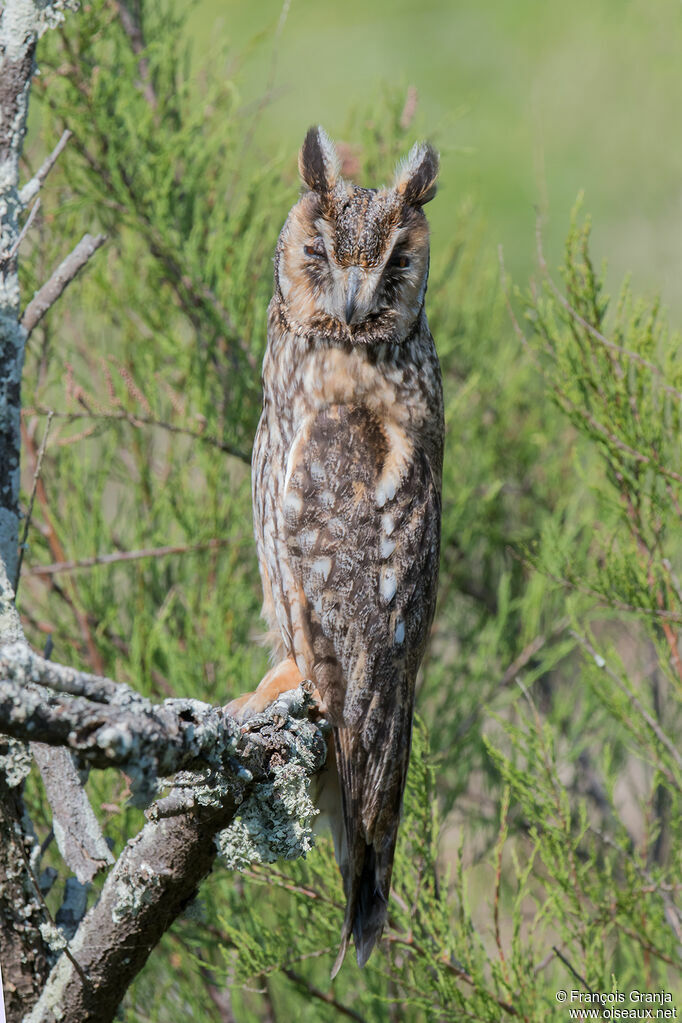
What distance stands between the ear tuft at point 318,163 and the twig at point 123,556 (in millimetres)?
861

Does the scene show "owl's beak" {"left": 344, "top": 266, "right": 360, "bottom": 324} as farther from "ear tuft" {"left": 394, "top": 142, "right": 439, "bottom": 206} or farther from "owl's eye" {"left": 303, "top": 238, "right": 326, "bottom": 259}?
"ear tuft" {"left": 394, "top": 142, "right": 439, "bottom": 206}

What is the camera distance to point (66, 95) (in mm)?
2414

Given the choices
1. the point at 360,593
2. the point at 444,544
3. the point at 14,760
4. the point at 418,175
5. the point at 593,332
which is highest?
the point at 418,175

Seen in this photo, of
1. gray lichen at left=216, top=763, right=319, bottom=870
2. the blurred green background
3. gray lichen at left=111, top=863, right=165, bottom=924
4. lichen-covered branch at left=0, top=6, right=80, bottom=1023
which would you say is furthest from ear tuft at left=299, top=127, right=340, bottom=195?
the blurred green background

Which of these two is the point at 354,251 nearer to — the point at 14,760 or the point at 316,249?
the point at 316,249

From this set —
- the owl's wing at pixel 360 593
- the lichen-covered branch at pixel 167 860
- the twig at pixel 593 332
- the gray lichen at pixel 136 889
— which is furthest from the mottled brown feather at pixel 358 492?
the gray lichen at pixel 136 889

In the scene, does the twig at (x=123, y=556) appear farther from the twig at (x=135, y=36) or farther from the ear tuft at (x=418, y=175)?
the twig at (x=135, y=36)

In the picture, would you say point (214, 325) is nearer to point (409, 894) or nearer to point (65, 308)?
point (65, 308)

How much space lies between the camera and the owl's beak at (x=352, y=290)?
174cm

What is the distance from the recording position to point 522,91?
7.47 meters

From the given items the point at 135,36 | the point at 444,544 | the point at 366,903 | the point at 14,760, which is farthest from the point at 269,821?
the point at 135,36

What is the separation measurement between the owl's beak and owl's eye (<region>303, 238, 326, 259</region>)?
0.32 ft

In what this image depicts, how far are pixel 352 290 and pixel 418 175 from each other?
0.95ft

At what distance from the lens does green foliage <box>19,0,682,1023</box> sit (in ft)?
6.35
